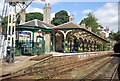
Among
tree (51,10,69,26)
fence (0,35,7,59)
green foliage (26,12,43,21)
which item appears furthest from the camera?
green foliage (26,12,43,21)

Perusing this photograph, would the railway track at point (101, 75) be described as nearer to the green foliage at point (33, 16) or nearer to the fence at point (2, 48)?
the fence at point (2, 48)

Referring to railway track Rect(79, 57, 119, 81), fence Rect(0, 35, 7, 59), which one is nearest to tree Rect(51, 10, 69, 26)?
fence Rect(0, 35, 7, 59)

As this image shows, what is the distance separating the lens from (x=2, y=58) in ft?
36.6

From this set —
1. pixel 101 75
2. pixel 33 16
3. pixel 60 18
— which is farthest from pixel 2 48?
pixel 33 16

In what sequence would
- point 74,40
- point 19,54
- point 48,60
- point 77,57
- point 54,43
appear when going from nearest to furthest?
point 48,60 < point 19,54 < point 77,57 < point 54,43 < point 74,40

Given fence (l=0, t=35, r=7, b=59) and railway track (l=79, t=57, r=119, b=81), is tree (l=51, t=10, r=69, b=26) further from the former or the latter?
railway track (l=79, t=57, r=119, b=81)

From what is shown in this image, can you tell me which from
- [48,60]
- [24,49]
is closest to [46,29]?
[24,49]

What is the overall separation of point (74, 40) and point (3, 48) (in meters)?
14.2

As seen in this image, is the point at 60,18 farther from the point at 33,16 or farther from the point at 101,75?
the point at 101,75

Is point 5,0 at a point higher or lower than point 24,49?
higher

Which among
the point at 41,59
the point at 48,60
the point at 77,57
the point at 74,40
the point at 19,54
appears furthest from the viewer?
the point at 74,40

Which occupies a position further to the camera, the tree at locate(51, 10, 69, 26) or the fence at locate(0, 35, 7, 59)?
the tree at locate(51, 10, 69, 26)

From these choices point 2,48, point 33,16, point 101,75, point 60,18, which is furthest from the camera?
point 33,16

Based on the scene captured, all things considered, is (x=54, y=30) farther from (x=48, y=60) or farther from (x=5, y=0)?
(x=5, y=0)
